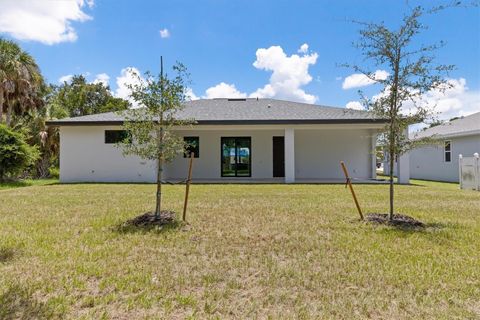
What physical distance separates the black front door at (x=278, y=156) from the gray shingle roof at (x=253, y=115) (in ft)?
6.30

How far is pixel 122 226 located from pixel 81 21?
41.8 feet

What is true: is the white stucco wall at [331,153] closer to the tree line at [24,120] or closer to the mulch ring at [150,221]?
the tree line at [24,120]

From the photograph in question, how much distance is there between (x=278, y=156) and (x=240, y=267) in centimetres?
1521

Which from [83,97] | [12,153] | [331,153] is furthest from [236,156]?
[83,97]

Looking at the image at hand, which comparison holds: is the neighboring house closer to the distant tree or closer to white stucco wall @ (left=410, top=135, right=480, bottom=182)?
white stucco wall @ (left=410, top=135, right=480, bottom=182)

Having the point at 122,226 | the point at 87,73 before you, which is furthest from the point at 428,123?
the point at 87,73

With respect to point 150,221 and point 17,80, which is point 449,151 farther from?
point 17,80

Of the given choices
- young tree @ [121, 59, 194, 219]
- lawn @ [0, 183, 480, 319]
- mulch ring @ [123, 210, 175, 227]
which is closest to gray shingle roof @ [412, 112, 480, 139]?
lawn @ [0, 183, 480, 319]

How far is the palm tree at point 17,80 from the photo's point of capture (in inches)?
722

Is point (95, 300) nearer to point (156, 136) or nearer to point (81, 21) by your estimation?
point (156, 136)

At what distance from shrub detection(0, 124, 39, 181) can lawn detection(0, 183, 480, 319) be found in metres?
9.03

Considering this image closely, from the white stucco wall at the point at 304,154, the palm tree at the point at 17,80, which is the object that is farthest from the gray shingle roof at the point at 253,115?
the palm tree at the point at 17,80

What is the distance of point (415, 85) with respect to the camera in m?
6.86

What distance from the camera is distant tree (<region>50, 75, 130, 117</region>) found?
36.2 meters
